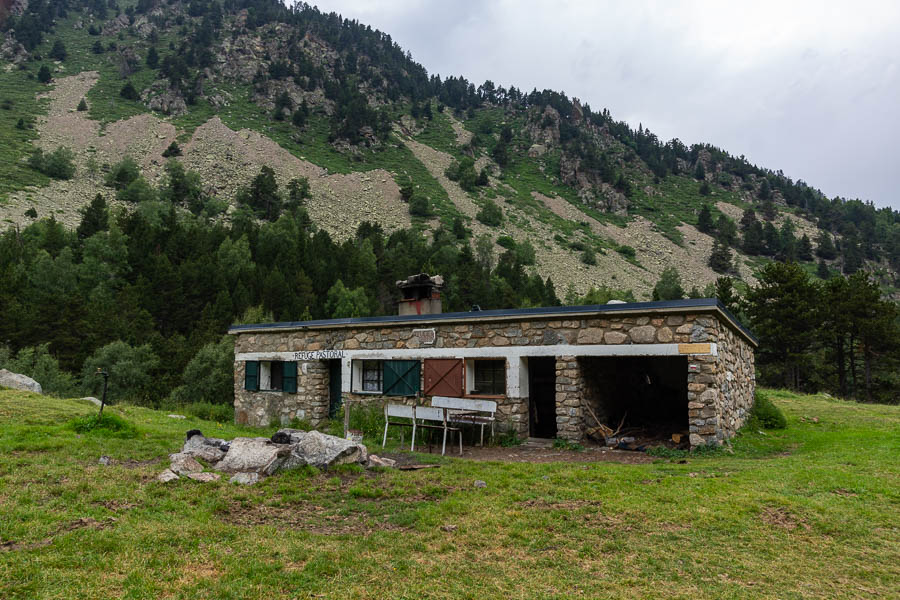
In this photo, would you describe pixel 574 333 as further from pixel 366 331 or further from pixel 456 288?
pixel 456 288

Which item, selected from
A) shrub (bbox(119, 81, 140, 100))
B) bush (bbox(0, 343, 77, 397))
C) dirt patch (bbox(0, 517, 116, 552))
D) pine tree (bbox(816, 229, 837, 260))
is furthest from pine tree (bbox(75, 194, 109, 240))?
pine tree (bbox(816, 229, 837, 260))

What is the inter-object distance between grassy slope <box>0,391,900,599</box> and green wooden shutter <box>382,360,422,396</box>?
16.3 ft

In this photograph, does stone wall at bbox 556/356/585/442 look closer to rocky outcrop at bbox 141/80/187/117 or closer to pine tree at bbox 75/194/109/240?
pine tree at bbox 75/194/109/240

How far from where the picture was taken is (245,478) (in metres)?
7.14

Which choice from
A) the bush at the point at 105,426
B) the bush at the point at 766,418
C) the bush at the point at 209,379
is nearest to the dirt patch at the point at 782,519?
the bush at the point at 766,418

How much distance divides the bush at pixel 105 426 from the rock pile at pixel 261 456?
86.6 inches

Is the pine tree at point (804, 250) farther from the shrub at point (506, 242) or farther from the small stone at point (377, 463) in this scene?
the small stone at point (377, 463)

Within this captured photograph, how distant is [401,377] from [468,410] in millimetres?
3125

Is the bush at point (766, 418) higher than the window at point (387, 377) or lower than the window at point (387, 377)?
lower

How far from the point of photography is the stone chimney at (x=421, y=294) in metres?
14.8

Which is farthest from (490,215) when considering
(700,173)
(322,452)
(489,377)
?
(322,452)

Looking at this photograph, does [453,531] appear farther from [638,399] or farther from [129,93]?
[129,93]

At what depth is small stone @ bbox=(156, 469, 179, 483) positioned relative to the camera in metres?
6.79

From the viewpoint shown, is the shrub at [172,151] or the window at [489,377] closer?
the window at [489,377]
